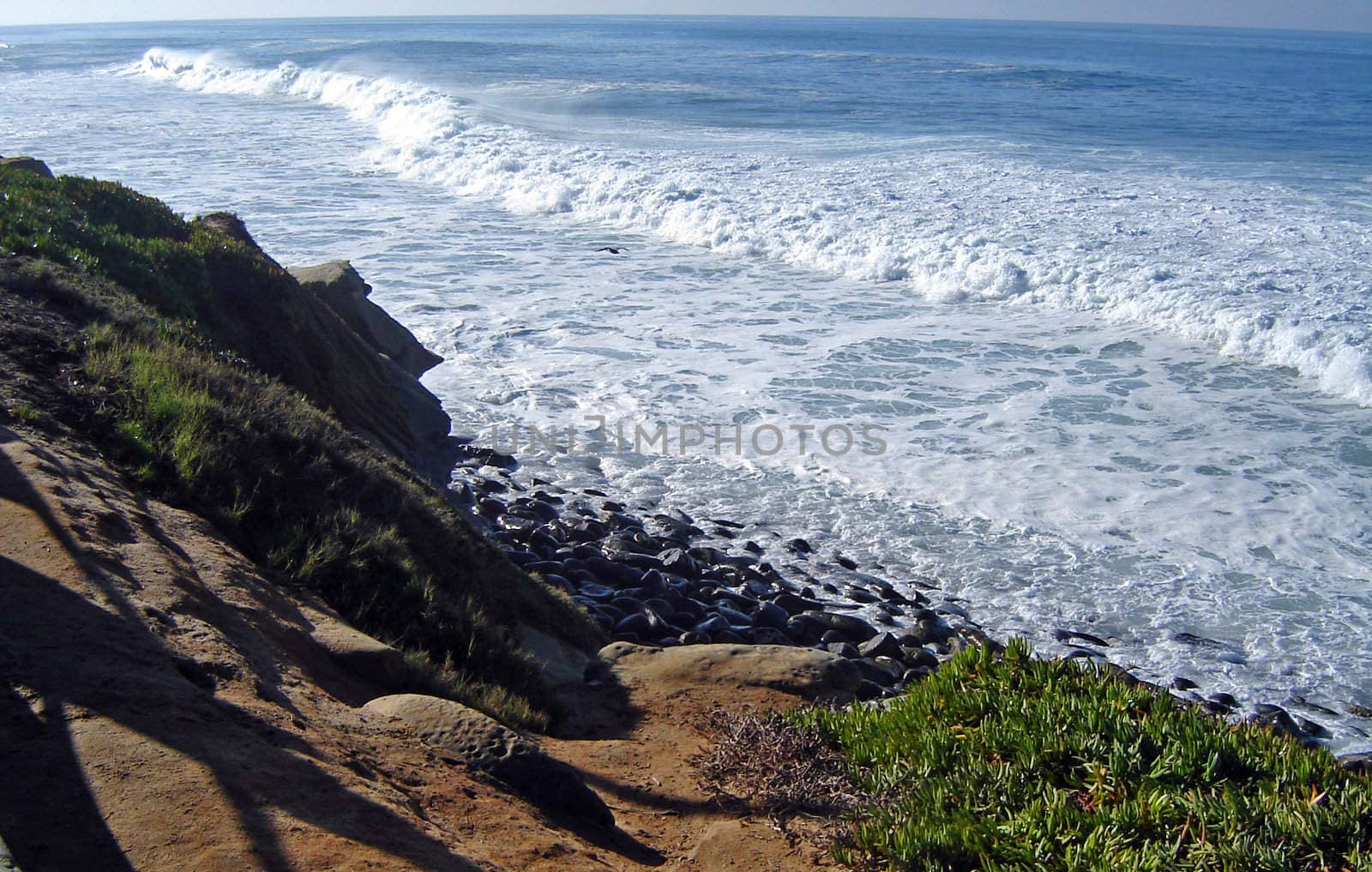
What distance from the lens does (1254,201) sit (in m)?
22.2

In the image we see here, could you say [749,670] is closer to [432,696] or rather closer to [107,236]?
[432,696]

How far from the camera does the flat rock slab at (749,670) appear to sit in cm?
575

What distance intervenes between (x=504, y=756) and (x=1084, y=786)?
211 cm

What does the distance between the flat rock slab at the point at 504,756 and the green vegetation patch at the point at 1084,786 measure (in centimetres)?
100

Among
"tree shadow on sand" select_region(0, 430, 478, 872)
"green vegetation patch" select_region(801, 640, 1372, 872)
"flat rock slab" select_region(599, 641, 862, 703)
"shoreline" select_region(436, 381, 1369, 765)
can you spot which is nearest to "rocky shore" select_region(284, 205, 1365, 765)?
"shoreline" select_region(436, 381, 1369, 765)

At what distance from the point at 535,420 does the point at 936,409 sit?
4339mm

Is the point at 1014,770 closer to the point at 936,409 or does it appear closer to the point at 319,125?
the point at 936,409

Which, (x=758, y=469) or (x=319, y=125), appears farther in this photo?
(x=319, y=125)

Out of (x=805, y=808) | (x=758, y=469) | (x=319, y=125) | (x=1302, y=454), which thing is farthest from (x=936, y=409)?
(x=319, y=125)

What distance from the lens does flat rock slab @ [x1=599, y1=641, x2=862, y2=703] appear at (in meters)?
5.75

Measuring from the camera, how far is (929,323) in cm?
1538

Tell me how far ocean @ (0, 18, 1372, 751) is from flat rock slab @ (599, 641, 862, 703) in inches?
83.5

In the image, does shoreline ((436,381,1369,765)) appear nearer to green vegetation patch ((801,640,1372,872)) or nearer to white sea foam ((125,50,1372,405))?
green vegetation patch ((801,640,1372,872))

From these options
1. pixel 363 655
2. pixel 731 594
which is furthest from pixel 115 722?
pixel 731 594
